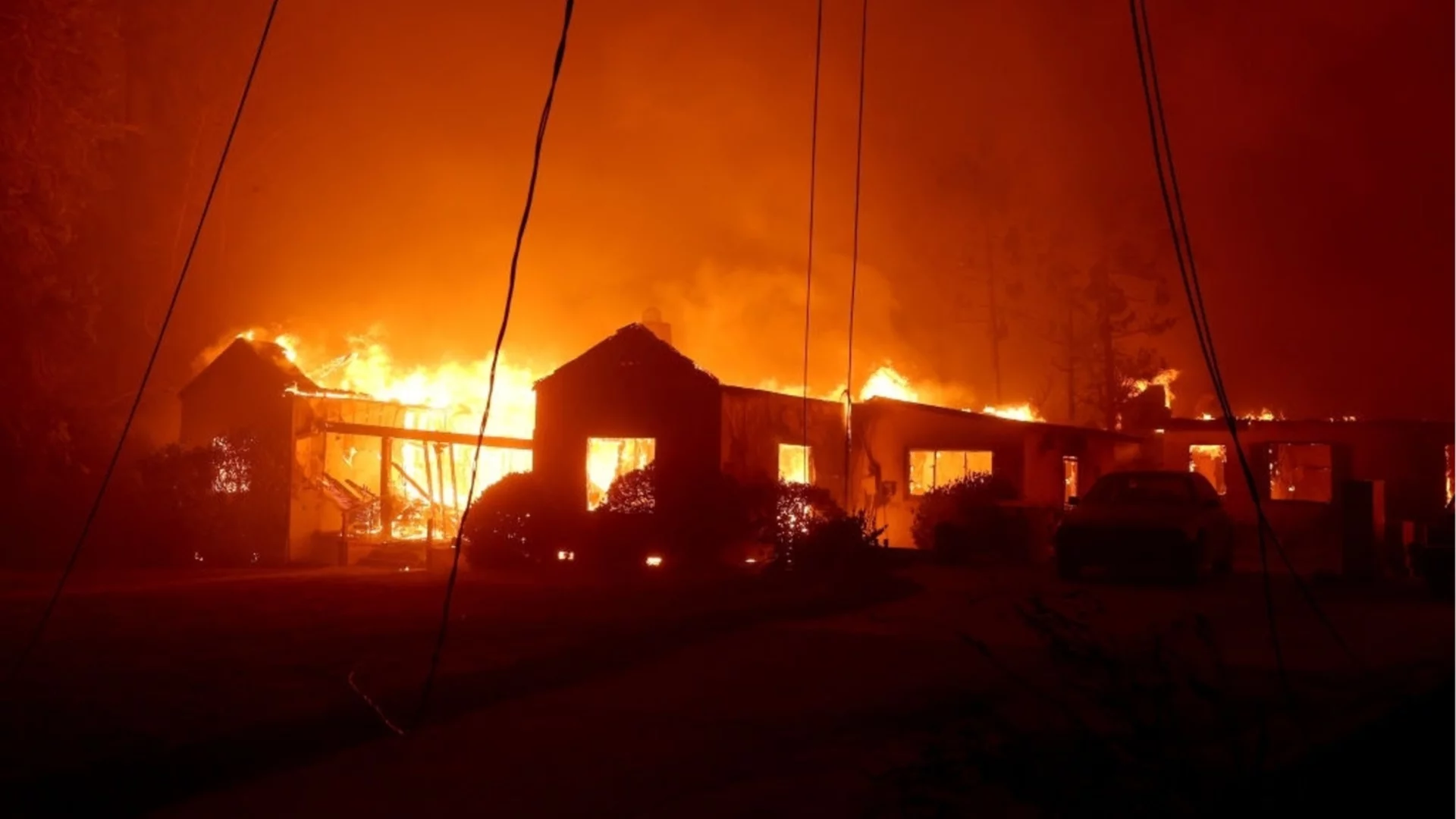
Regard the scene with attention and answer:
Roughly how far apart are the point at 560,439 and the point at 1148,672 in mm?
15876

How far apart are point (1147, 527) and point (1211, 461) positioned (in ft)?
76.2

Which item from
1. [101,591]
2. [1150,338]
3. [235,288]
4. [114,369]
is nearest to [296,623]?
[101,591]

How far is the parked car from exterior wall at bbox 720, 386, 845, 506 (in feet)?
18.0

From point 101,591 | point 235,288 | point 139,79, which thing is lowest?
point 101,591

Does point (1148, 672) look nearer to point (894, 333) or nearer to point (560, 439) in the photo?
point (560, 439)

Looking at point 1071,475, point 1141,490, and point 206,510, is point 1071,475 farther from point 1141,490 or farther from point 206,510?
point 206,510

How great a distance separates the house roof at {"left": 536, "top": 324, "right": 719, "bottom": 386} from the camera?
23938 mm

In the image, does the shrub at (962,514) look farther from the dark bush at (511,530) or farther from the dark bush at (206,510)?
the dark bush at (206,510)

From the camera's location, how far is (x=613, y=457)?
25.0 meters

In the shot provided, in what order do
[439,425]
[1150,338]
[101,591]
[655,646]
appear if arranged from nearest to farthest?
1. [655,646]
2. [101,591]
3. [439,425]
4. [1150,338]

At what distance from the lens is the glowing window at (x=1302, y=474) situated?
39906 millimetres

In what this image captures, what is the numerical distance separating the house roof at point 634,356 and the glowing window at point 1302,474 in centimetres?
2324

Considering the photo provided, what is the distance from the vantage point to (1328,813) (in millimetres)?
5480

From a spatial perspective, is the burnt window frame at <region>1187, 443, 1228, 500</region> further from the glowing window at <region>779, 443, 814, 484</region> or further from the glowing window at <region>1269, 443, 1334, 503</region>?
the glowing window at <region>779, 443, 814, 484</region>
